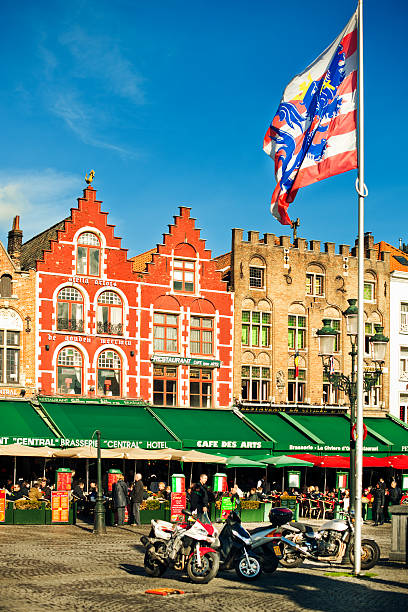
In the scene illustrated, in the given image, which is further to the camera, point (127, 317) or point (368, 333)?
point (368, 333)

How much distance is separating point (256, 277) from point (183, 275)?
4.27 metres

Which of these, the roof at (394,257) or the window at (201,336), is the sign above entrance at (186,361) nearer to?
the window at (201,336)

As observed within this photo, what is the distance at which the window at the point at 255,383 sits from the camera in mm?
44312

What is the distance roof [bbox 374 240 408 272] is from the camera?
5100cm

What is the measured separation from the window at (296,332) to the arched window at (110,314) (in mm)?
9456

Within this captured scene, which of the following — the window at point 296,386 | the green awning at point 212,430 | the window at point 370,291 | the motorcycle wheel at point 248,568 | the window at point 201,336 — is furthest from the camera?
the window at point 370,291

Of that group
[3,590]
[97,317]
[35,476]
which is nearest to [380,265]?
[97,317]

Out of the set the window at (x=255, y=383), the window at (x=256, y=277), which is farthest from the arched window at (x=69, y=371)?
the window at (x=256, y=277)

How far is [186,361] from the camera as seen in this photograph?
42.5m

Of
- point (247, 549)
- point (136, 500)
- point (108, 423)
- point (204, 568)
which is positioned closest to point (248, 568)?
point (247, 549)

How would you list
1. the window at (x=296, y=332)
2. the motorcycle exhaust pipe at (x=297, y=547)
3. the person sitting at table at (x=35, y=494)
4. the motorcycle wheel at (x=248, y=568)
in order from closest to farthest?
the motorcycle wheel at (x=248, y=568) < the motorcycle exhaust pipe at (x=297, y=547) < the person sitting at table at (x=35, y=494) < the window at (x=296, y=332)

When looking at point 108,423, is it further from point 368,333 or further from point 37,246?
point 368,333

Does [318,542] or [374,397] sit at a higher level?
[374,397]

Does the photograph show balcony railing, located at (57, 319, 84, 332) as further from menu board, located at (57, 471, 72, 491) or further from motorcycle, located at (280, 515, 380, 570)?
motorcycle, located at (280, 515, 380, 570)
